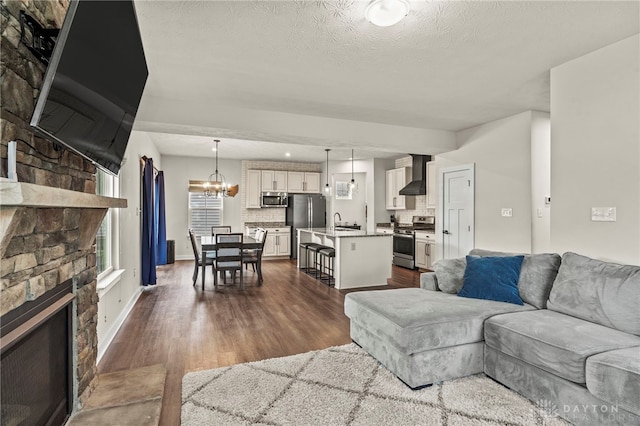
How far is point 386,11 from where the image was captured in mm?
2146

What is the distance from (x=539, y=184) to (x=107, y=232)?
5.07m

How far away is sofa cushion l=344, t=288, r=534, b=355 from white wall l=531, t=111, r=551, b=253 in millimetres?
1897

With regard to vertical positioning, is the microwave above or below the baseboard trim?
above

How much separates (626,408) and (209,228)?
27.4ft

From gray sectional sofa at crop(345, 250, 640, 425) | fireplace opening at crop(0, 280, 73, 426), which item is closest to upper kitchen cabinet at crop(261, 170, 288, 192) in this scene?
gray sectional sofa at crop(345, 250, 640, 425)

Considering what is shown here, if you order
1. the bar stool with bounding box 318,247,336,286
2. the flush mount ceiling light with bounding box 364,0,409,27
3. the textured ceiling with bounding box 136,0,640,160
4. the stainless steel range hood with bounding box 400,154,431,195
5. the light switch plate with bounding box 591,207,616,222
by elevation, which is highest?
the textured ceiling with bounding box 136,0,640,160

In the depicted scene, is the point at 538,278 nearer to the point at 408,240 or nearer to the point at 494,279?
the point at 494,279

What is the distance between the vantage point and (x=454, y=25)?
2.43m

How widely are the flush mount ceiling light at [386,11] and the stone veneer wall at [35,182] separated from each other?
1.67m

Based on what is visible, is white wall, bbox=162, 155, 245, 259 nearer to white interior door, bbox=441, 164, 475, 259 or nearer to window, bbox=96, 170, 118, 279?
window, bbox=96, 170, 118, 279

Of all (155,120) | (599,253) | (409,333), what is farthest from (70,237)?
(599,253)

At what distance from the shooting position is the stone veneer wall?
1257 millimetres

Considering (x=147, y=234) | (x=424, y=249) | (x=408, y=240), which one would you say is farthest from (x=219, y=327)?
(x=408, y=240)

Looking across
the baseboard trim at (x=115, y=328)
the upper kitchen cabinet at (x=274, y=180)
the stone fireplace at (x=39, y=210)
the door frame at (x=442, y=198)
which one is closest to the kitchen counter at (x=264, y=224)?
the upper kitchen cabinet at (x=274, y=180)
